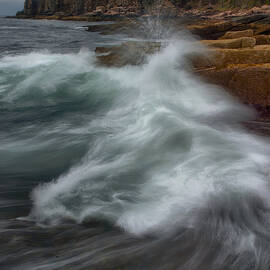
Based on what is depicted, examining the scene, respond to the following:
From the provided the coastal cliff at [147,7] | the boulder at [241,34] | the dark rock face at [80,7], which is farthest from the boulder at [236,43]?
the dark rock face at [80,7]

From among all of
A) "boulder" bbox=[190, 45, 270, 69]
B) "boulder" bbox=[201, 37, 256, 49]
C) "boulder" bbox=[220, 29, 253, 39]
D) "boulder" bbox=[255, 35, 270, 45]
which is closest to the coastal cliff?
"boulder" bbox=[220, 29, 253, 39]

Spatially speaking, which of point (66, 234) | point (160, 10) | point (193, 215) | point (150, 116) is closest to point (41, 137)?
point (150, 116)

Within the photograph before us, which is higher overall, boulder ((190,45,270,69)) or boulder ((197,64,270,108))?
boulder ((190,45,270,69))

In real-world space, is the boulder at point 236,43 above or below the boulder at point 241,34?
below

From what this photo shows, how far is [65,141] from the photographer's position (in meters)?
5.38

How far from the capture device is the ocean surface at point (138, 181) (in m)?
2.62

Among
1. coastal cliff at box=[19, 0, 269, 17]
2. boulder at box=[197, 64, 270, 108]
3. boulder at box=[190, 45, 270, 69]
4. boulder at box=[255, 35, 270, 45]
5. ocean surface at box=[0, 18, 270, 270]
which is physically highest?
coastal cliff at box=[19, 0, 269, 17]

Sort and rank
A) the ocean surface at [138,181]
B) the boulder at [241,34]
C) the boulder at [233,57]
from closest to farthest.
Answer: the ocean surface at [138,181] → the boulder at [233,57] → the boulder at [241,34]

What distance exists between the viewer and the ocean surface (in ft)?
8.61

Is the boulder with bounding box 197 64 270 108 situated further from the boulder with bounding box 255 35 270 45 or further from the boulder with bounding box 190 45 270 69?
the boulder with bounding box 255 35 270 45

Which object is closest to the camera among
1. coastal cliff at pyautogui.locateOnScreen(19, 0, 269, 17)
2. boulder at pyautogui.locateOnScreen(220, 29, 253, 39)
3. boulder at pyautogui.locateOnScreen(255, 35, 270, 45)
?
boulder at pyautogui.locateOnScreen(255, 35, 270, 45)

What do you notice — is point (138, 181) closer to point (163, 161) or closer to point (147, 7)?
point (163, 161)

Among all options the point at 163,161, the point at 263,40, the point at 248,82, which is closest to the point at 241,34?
the point at 263,40

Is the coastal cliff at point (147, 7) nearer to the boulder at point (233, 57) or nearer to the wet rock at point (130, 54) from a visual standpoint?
the wet rock at point (130, 54)
